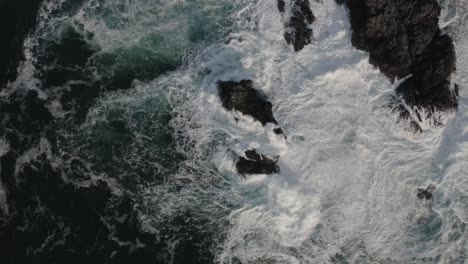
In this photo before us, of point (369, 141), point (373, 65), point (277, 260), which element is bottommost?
point (277, 260)

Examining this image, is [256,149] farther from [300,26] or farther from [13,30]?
[13,30]

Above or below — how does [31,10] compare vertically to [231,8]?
above

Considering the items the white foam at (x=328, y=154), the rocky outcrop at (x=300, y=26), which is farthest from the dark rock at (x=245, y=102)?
the rocky outcrop at (x=300, y=26)

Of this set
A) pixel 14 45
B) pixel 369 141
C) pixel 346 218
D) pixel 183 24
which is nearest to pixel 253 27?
pixel 183 24

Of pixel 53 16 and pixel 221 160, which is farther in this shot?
pixel 53 16

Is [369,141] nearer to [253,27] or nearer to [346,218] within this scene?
[346,218]

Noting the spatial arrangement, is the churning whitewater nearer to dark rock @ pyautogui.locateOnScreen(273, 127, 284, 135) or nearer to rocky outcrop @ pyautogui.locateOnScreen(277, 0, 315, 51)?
dark rock @ pyautogui.locateOnScreen(273, 127, 284, 135)

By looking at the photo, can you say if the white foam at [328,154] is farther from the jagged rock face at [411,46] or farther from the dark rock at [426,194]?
the jagged rock face at [411,46]
